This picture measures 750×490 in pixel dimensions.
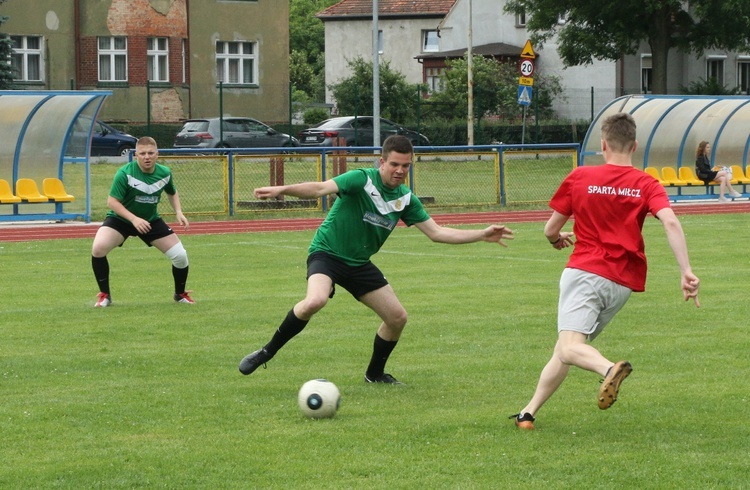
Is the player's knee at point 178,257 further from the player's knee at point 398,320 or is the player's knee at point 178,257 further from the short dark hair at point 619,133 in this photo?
the short dark hair at point 619,133

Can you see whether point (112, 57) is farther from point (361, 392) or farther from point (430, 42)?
point (361, 392)

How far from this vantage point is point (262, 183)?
28.0 meters

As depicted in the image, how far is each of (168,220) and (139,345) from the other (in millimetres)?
14495

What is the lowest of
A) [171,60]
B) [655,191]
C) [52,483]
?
[52,483]

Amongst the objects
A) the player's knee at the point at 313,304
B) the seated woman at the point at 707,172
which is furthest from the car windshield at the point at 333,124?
the player's knee at the point at 313,304

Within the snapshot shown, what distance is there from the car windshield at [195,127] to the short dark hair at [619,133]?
34.3 m

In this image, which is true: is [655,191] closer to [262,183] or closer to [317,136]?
[262,183]

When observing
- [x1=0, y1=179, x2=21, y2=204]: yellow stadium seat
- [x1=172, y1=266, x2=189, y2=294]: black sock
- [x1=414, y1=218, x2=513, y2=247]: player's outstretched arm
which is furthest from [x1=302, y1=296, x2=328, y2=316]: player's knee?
[x1=0, y1=179, x2=21, y2=204]: yellow stadium seat

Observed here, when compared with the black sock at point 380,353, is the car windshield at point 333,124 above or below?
→ above

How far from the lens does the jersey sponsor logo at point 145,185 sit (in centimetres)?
1307

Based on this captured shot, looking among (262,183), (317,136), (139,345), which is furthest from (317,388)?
(317,136)

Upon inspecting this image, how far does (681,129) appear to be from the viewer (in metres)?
31.1

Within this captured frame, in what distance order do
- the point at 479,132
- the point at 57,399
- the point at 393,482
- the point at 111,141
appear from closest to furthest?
the point at 393,482
the point at 57,399
the point at 111,141
the point at 479,132

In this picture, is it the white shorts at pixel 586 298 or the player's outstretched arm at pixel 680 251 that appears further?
the white shorts at pixel 586 298
